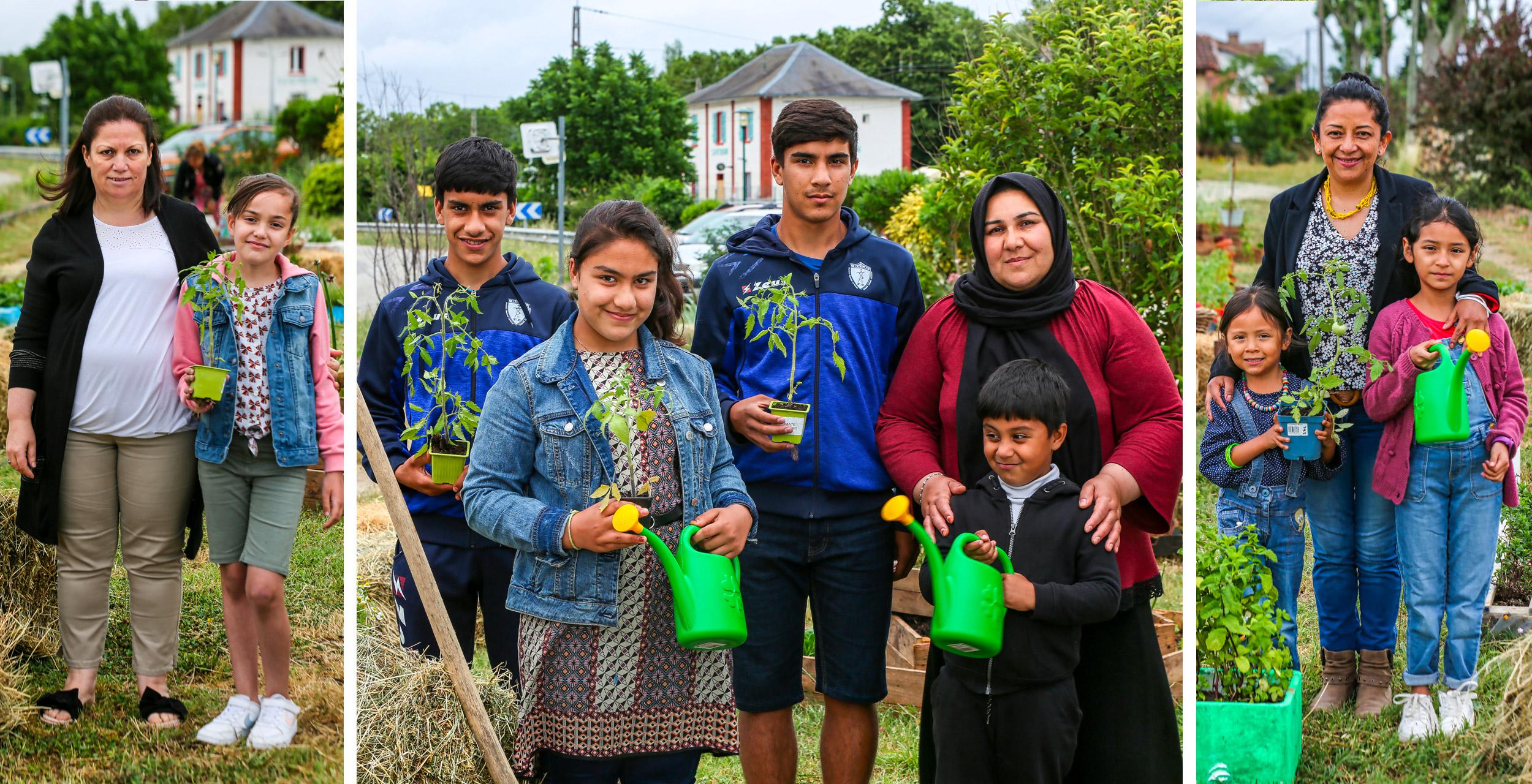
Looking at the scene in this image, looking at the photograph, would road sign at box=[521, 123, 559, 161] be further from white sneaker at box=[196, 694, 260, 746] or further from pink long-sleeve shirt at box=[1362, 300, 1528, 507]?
pink long-sleeve shirt at box=[1362, 300, 1528, 507]

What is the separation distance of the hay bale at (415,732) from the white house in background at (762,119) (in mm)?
10456

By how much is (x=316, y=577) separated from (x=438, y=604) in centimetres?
272

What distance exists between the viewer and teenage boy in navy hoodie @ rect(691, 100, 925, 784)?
3.08m

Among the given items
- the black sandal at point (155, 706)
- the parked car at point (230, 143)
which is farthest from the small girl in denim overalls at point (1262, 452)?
the parked car at point (230, 143)

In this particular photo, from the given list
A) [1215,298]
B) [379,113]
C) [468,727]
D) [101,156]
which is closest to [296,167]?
[379,113]

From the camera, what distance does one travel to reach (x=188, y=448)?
3908 mm

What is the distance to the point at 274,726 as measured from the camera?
3900mm

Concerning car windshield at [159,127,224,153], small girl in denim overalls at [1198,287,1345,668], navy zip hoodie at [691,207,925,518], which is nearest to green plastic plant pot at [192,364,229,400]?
navy zip hoodie at [691,207,925,518]

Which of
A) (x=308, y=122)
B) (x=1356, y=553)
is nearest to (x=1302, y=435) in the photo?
(x=1356, y=553)

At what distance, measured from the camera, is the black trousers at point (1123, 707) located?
2.85 meters

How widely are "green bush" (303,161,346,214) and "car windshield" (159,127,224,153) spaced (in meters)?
5.57

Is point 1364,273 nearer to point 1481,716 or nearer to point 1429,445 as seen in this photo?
point 1429,445

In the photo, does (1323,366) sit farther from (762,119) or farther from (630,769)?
(762,119)

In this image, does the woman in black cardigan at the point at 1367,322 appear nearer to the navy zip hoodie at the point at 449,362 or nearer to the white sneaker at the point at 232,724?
the navy zip hoodie at the point at 449,362
